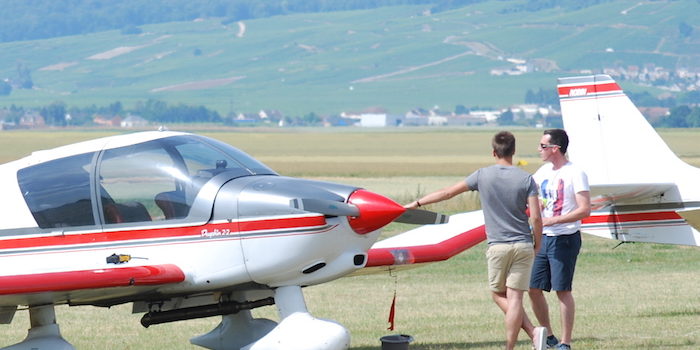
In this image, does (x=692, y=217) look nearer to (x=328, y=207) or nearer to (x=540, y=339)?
(x=540, y=339)

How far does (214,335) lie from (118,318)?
3197mm

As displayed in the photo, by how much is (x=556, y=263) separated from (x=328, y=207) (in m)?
2.10

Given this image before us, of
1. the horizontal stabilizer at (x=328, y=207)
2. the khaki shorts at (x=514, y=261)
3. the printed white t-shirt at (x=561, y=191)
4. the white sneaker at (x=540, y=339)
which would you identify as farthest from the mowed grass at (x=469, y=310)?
the horizontal stabilizer at (x=328, y=207)

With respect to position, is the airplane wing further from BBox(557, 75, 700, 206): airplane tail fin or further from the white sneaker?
BBox(557, 75, 700, 206): airplane tail fin

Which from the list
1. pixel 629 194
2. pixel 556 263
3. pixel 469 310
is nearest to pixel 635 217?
pixel 629 194

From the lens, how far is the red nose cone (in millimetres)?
8383

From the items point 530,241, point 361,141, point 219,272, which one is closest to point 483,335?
point 530,241

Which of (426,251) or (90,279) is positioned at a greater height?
(90,279)

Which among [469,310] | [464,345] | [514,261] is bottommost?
[469,310]

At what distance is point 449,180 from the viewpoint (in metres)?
52.1

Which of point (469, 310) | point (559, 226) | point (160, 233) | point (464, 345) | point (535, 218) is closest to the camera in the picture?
point (535, 218)

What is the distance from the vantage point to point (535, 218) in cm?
862

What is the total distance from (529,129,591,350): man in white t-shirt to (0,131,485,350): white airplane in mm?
943

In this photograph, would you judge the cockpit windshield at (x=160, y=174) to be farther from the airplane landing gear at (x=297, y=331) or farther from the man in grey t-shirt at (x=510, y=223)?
the man in grey t-shirt at (x=510, y=223)
